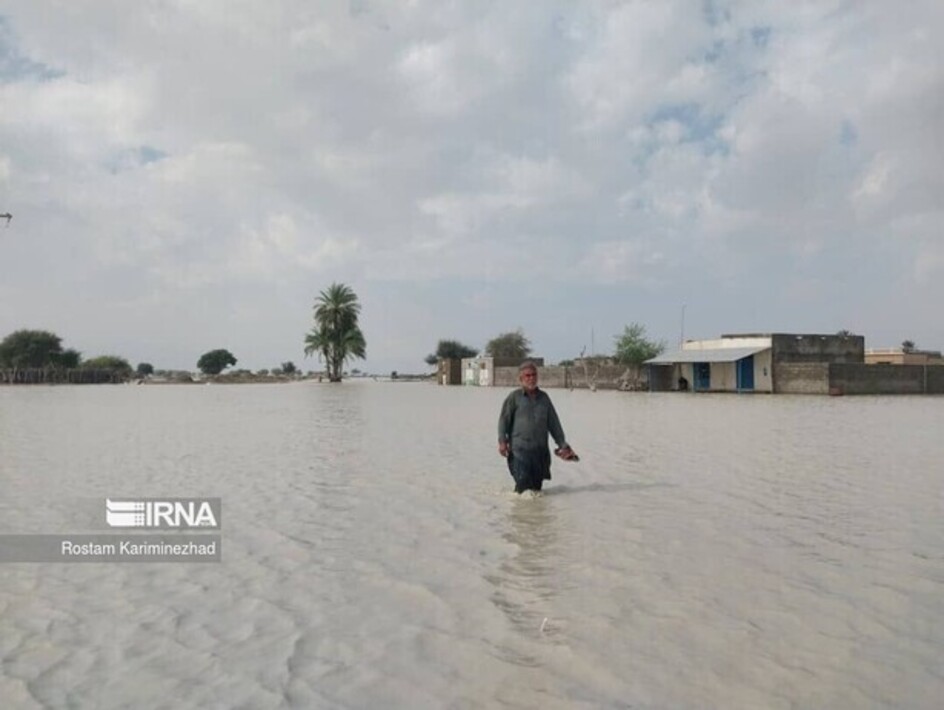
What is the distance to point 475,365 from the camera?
71250mm

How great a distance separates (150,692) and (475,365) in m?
67.9

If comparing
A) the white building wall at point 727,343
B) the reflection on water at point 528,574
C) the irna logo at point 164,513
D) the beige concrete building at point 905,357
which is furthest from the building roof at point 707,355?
the irna logo at point 164,513

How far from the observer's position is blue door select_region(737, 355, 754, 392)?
40.0 m

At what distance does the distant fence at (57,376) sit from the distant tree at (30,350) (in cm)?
381

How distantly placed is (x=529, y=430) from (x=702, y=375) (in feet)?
123

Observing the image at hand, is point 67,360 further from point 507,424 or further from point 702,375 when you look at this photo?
point 507,424

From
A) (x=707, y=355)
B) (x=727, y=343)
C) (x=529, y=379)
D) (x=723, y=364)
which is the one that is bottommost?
(x=529, y=379)

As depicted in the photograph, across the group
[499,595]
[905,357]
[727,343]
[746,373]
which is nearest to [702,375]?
[727,343]

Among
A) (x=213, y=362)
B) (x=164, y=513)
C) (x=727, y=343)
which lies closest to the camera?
(x=164, y=513)

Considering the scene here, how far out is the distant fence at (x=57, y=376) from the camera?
82.6 m

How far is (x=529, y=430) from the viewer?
8094 millimetres

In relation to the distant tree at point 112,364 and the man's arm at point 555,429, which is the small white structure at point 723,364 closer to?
the man's arm at point 555,429

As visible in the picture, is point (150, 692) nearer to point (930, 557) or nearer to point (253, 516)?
point (253, 516)

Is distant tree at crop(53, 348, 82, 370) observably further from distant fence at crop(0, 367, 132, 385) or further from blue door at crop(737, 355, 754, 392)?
blue door at crop(737, 355, 754, 392)
